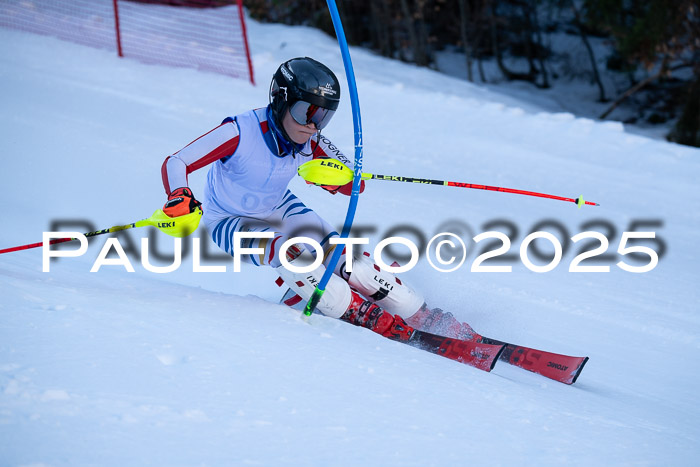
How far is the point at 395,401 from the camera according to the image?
202 centimetres

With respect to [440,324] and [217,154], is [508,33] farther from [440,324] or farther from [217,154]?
[217,154]

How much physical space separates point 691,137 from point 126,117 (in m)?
6.45

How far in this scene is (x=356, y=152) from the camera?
2.57 metres

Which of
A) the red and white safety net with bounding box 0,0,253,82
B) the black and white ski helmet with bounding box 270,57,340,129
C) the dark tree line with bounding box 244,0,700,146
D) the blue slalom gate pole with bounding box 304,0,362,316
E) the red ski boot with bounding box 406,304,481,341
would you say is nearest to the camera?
the blue slalom gate pole with bounding box 304,0,362,316

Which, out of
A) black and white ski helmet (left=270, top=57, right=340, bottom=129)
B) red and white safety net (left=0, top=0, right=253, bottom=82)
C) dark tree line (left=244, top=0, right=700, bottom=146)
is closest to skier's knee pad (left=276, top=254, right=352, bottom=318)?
black and white ski helmet (left=270, top=57, right=340, bottom=129)

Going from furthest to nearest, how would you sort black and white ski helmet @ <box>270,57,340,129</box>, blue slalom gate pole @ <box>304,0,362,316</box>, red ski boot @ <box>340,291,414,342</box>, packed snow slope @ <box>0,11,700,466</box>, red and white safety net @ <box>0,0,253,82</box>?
1. red and white safety net @ <box>0,0,253,82</box>
2. red ski boot @ <box>340,291,414,342</box>
3. black and white ski helmet @ <box>270,57,340,129</box>
4. blue slalom gate pole @ <box>304,0,362,316</box>
5. packed snow slope @ <box>0,11,700,466</box>

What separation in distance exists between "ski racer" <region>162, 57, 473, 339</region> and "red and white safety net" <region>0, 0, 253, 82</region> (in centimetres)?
404

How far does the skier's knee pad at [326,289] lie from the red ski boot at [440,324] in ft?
1.61

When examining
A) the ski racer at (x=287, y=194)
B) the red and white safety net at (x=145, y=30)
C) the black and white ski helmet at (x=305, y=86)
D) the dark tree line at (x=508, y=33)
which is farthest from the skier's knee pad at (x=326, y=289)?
the dark tree line at (x=508, y=33)

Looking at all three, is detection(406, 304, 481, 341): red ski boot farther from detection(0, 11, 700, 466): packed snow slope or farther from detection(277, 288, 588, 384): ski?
detection(0, 11, 700, 466): packed snow slope

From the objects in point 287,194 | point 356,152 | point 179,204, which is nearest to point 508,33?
point 287,194

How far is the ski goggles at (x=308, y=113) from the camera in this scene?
8.69 feet

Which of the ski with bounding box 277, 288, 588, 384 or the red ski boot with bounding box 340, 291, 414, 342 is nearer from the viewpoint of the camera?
the ski with bounding box 277, 288, 588, 384

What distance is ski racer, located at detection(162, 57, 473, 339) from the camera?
263cm
